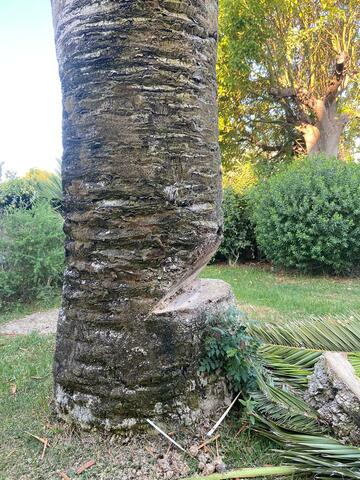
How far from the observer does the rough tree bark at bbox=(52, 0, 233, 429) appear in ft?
6.25

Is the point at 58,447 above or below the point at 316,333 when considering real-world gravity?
below

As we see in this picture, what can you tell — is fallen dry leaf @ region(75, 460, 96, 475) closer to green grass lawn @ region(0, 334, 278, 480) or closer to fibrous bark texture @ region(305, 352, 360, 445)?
green grass lawn @ region(0, 334, 278, 480)

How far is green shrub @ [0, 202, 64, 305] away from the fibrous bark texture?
581cm

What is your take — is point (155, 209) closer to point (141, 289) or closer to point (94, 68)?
point (141, 289)

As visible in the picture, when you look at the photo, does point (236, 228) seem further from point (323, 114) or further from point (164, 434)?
point (164, 434)

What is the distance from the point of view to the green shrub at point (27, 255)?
22.9ft

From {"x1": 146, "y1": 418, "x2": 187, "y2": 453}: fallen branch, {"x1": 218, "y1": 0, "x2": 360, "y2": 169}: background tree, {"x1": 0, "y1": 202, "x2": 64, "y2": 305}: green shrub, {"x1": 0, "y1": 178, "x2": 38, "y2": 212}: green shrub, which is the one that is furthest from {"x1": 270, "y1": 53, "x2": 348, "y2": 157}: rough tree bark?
{"x1": 146, "y1": 418, "x2": 187, "y2": 453}: fallen branch

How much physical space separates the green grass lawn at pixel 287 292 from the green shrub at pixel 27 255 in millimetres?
3247

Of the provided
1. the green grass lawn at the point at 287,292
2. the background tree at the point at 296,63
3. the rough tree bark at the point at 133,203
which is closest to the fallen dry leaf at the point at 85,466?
the rough tree bark at the point at 133,203

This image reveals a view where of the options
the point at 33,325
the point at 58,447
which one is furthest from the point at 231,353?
the point at 33,325

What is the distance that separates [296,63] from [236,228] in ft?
21.0

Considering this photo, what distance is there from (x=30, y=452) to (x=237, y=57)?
43.9ft

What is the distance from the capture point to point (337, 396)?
5.52 ft

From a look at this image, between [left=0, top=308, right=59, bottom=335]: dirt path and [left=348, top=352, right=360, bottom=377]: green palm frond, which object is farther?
[left=0, top=308, right=59, bottom=335]: dirt path
